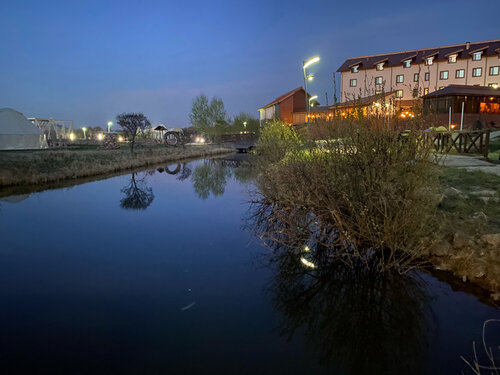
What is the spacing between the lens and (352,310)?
6.21m

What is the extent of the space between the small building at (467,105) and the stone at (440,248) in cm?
3150

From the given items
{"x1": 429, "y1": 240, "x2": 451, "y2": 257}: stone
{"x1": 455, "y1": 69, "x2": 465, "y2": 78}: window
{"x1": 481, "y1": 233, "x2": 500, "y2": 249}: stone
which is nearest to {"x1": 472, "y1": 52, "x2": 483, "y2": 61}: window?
{"x1": 455, "y1": 69, "x2": 465, "y2": 78}: window

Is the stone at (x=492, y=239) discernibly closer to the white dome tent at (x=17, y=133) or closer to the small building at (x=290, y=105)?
the white dome tent at (x=17, y=133)

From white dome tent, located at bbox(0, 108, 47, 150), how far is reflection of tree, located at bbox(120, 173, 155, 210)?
17.1 metres

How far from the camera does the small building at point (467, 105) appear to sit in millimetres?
34875

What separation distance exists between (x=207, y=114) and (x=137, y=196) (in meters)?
56.6

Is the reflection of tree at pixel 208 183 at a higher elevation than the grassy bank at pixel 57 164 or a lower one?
lower

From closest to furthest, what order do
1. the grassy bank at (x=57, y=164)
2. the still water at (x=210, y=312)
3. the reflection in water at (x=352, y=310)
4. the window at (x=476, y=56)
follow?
the still water at (x=210, y=312), the reflection in water at (x=352, y=310), the grassy bank at (x=57, y=164), the window at (x=476, y=56)

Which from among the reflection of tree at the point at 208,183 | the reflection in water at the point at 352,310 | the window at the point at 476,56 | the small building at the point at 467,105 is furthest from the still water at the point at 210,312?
the window at the point at 476,56

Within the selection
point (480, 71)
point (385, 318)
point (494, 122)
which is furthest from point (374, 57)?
point (385, 318)

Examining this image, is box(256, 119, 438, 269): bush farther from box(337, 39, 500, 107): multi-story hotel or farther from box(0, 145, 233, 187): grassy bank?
box(337, 39, 500, 107): multi-story hotel

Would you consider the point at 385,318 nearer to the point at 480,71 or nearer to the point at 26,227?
the point at 26,227

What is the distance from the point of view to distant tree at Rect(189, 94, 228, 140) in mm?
72000

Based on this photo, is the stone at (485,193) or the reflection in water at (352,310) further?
the stone at (485,193)
